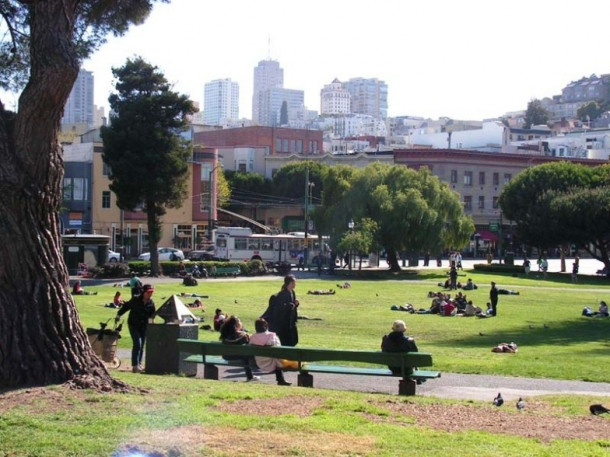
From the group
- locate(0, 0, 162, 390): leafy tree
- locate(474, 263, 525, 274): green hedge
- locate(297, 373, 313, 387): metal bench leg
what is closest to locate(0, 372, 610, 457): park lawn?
locate(0, 0, 162, 390): leafy tree

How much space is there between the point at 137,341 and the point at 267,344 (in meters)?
2.69

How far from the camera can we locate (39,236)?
11.6 meters

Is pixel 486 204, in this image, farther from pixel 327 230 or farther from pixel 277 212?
pixel 327 230

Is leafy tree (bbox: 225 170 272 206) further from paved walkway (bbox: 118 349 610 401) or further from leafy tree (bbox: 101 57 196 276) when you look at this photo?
paved walkway (bbox: 118 349 610 401)

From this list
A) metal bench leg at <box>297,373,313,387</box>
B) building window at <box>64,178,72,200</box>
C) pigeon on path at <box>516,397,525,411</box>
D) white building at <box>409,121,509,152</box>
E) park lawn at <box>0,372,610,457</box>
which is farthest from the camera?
white building at <box>409,121,509,152</box>

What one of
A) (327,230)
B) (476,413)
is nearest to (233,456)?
(476,413)

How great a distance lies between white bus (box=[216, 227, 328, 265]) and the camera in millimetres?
72812

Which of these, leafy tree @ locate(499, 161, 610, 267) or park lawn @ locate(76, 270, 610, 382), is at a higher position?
leafy tree @ locate(499, 161, 610, 267)

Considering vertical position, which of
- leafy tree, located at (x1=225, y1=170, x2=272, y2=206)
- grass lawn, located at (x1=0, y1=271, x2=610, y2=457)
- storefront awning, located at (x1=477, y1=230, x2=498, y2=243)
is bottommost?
grass lawn, located at (x1=0, y1=271, x2=610, y2=457)

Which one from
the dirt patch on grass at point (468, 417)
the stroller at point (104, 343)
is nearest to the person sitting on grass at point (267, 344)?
the stroller at point (104, 343)

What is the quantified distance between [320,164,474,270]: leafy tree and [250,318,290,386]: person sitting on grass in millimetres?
48815

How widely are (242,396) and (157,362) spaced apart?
14.6ft

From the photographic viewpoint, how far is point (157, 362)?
620 inches

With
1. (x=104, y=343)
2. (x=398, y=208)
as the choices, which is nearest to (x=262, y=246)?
(x=398, y=208)
